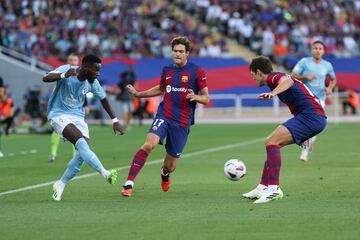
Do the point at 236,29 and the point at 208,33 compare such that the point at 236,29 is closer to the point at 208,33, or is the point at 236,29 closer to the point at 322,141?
the point at 208,33

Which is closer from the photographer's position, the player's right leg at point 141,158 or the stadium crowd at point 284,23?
the player's right leg at point 141,158

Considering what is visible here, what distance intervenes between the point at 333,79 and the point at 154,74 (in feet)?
76.6

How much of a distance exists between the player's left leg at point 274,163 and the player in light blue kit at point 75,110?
6.85 feet

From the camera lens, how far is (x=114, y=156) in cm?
2405

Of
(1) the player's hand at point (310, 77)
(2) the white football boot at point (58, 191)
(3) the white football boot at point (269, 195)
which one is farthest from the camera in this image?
(1) the player's hand at point (310, 77)

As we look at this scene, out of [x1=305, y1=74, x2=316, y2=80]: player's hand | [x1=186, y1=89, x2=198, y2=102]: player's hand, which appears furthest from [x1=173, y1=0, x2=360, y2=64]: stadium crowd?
[x1=186, y1=89, x2=198, y2=102]: player's hand

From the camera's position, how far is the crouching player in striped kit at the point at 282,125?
45.2 feet

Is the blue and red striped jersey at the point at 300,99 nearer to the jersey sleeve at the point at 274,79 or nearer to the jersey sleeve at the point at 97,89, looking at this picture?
the jersey sleeve at the point at 274,79

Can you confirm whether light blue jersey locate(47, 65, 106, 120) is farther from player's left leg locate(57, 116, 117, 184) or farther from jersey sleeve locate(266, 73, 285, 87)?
jersey sleeve locate(266, 73, 285, 87)

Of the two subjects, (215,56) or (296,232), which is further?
(215,56)

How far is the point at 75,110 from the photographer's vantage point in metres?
15.1

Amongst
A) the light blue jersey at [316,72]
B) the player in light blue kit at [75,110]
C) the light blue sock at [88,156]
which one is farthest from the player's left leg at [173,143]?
the light blue jersey at [316,72]

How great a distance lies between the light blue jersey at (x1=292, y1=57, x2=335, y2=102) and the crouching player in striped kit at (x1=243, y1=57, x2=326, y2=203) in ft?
25.8

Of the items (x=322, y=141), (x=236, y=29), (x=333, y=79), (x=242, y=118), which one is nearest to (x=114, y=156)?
(x=333, y=79)
